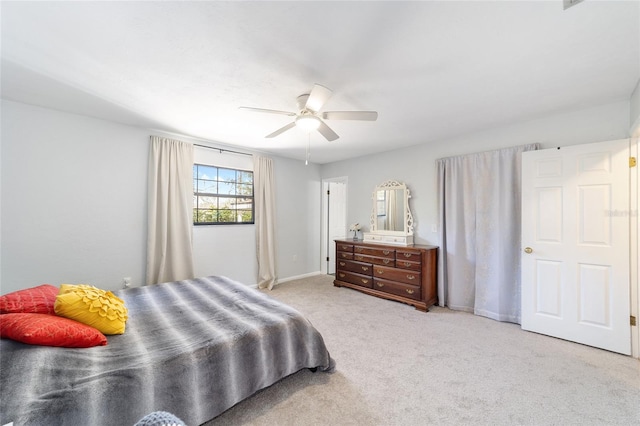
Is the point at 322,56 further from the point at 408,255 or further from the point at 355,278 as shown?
the point at 355,278

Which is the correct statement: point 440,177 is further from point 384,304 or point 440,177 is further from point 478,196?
point 384,304

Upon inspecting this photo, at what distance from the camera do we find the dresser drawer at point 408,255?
3464mm

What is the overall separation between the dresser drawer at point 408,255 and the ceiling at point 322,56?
180 centimetres

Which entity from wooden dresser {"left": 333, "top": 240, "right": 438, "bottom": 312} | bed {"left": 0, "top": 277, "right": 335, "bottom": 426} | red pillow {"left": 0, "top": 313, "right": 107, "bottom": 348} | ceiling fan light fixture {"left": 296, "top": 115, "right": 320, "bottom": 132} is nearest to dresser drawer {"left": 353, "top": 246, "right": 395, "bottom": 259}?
wooden dresser {"left": 333, "top": 240, "right": 438, "bottom": 312}

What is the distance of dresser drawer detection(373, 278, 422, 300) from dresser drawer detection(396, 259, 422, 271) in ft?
0.83

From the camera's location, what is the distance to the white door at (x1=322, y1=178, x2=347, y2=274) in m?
5.44

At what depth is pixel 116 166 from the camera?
305 centimetres

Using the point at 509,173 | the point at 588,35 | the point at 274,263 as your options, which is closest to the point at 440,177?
the point at 509,173

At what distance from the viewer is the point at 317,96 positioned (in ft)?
6.21

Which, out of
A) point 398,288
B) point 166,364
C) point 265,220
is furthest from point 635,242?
point 265,220

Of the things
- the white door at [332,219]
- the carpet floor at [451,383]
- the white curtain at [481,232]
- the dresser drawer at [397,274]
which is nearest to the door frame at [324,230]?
the white door at [332,219]

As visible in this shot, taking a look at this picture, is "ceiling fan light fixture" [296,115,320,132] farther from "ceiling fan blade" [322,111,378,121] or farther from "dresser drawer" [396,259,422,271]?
"dresser drawer" [396,259,422,271]

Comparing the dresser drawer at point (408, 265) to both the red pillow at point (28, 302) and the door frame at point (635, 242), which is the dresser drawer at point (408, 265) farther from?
the red pillow at point (28, 302)

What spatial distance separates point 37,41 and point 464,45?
9.19 feet
